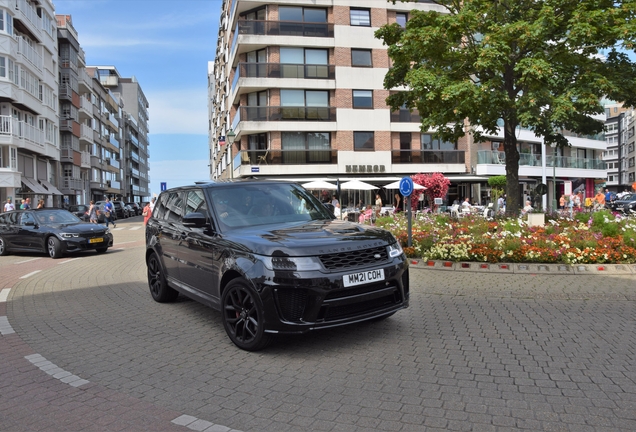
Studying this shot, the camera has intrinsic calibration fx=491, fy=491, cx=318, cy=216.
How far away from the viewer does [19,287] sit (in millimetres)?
9328

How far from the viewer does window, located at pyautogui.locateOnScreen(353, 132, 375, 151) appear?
36.5 m

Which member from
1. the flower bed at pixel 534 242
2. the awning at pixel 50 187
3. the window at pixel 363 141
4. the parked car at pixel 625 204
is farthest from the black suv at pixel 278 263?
the awning at pixel 50 187

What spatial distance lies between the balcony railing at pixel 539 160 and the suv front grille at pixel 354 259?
3411 centimetres

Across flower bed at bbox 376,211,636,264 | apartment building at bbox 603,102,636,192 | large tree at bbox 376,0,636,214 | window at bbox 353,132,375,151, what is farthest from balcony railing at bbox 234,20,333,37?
apartment building at bbox 603,102,636,192

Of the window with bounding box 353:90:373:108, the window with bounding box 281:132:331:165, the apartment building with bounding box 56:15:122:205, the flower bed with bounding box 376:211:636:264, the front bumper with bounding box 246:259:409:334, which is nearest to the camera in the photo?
the front bumper with bounding box 246:259:409:334

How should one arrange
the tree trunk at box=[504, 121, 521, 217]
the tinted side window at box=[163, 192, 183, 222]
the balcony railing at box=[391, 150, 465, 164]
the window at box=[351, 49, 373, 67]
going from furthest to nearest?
the balcony railing at box=[391, 150, 465, 164], the window at box=[351, 49, 373, 67], the tree trunk at box=[504, 121, 521, 217], the tinted side window at box=[163, 192, 183, 222]

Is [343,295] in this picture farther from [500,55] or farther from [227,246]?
[500,55]

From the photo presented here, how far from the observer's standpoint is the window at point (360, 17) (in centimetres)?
3644

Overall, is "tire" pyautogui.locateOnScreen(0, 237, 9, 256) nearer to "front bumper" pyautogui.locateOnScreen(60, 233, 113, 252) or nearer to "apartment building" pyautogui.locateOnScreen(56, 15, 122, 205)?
"front bumper" pyautogui.locateOnScreen(60, 233, 113, 252)

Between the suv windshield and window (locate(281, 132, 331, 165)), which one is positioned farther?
window (locate(281, 132, 331, 165))

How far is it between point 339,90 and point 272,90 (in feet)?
16.0

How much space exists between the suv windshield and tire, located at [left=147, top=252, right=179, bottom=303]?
1925mm

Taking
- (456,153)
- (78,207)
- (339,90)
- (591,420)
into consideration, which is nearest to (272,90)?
(339,90)

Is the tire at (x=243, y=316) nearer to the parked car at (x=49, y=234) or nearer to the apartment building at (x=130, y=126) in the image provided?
the parked car at (x=49, y=234)
